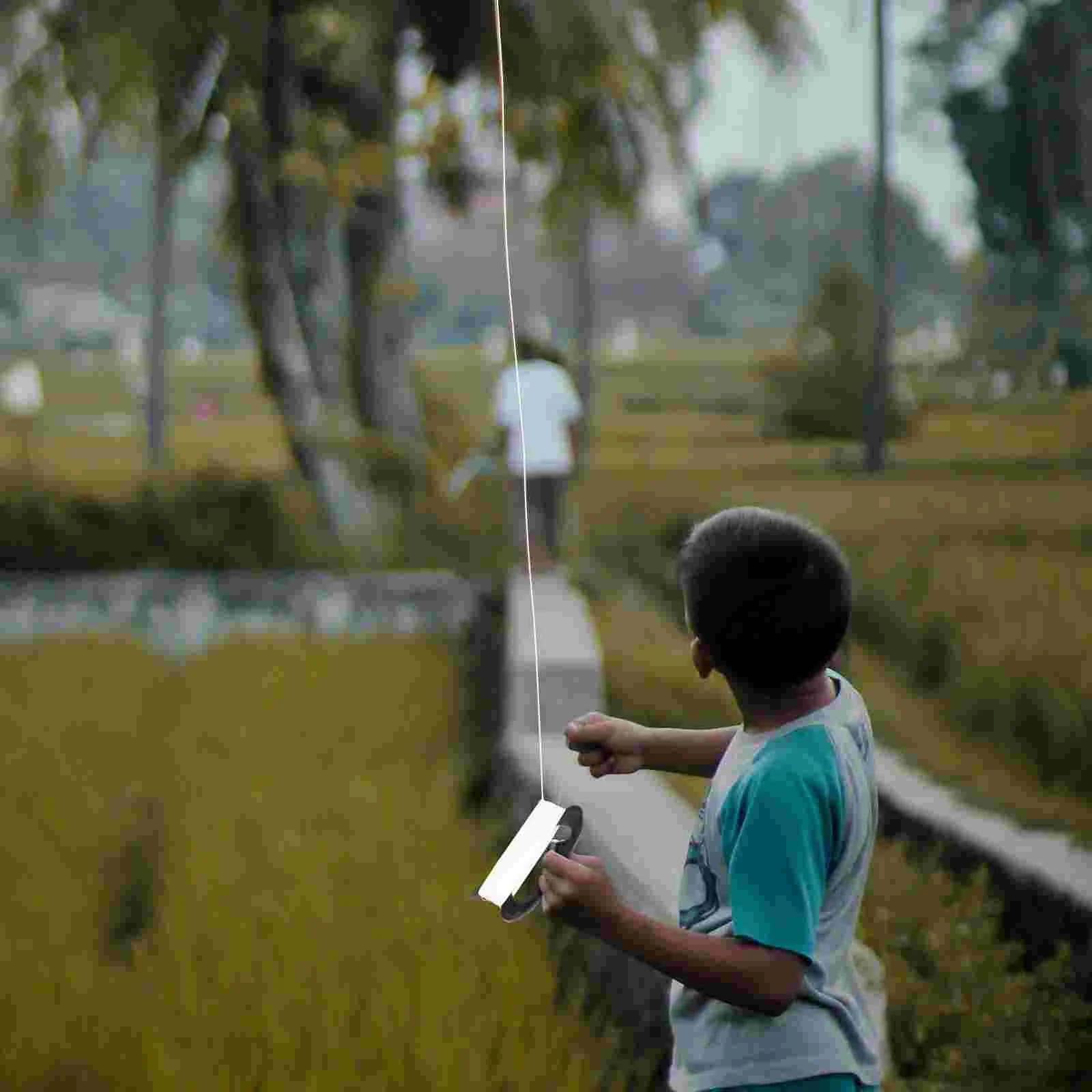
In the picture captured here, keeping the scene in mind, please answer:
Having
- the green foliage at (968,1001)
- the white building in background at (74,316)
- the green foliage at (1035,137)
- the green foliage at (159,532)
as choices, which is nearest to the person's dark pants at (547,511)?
the green foliage at (159,532)

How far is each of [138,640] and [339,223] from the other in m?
3.25

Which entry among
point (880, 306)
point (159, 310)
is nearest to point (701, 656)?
point (880, 306)

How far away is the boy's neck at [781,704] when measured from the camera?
59.7 inches

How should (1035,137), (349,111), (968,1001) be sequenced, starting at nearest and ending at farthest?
(968,1001)
(1035,137)
(349,111)

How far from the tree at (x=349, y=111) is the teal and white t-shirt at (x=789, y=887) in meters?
6.12

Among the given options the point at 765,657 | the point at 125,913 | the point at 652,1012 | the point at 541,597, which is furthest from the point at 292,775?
the point at 765,657

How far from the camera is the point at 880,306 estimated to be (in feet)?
23.2

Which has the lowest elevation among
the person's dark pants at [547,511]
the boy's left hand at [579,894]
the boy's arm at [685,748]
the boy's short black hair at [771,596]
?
the person's dark pants at [547,511]

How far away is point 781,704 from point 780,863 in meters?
0.16

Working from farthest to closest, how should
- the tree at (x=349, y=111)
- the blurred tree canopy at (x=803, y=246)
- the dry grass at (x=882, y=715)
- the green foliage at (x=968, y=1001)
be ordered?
1. the tree at (x=349, y=111)
2. the blurred tree canopy at (x=803, y=246)
3. the dry grass at (x=882, y=715)
4. the green foliage at (x=968, y=1001)

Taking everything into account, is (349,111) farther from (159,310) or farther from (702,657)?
(702,657)

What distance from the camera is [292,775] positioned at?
5.16 metres

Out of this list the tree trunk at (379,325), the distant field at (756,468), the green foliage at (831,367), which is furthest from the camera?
the tree trunk at (379,325)

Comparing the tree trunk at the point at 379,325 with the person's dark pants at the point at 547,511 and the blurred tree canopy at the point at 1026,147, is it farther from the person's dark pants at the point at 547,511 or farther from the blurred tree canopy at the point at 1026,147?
the blurred tree canopy at the point at 1026,147
